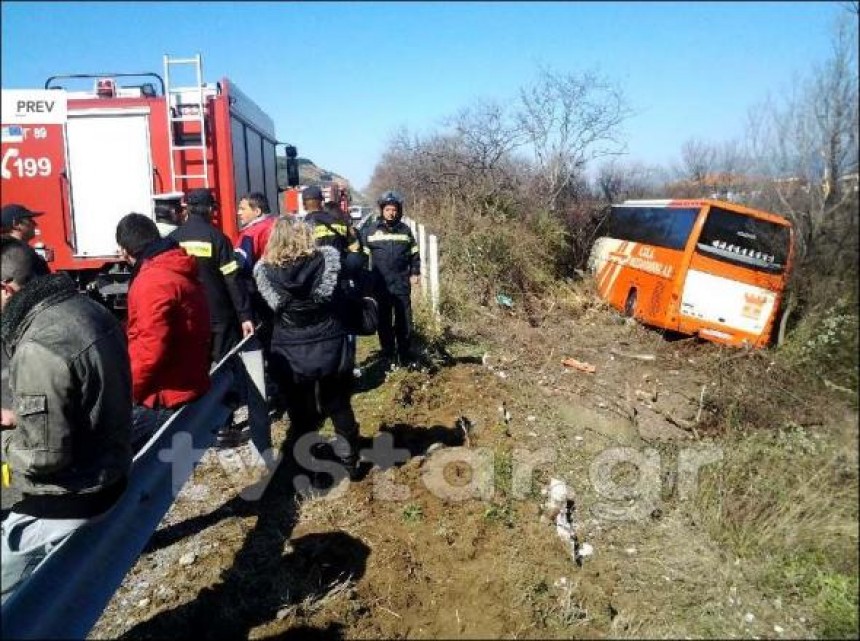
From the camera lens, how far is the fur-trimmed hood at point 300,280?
12.6 ft

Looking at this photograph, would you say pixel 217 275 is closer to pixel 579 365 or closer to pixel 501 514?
pixel 501 514

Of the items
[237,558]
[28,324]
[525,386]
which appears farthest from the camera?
[525,386]

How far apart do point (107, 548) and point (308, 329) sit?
6.38 ft

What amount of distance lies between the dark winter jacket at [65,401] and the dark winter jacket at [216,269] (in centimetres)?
243

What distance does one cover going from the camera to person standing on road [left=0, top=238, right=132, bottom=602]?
2.18 meters

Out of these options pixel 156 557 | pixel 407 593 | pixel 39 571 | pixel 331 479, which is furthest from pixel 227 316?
pixel 39 571

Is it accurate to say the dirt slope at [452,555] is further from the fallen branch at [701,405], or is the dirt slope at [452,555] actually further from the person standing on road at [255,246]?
the person standing on road at [255,246]

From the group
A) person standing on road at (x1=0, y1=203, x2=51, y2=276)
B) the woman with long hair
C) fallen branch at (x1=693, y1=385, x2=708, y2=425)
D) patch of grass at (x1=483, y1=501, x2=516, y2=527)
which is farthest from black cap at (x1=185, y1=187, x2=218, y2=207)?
fallen branch at (x1=693, y1=385, x2=708, y2=425)

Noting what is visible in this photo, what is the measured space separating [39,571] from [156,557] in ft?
5.90

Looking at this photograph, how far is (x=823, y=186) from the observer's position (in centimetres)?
191

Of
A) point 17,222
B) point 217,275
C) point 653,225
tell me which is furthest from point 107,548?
point 653,225

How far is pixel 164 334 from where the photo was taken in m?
3.32

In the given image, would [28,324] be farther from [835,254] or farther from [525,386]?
[525,386]

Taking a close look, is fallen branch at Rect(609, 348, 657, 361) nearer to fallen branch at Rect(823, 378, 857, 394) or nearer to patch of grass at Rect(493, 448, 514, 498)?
patch of grass at Rect(493, 448, 514, 498)
